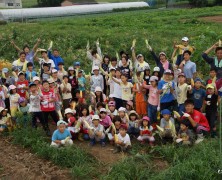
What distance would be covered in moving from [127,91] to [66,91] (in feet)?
4.76

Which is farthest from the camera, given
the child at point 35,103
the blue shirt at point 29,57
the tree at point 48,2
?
the tree at point 48,2

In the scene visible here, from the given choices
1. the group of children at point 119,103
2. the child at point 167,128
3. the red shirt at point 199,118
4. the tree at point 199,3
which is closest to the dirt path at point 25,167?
the group of children at point 119,103

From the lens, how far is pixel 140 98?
793cm

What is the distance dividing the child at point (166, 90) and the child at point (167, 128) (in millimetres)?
475

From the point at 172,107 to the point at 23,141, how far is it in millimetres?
3317

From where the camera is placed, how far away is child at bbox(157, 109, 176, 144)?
685 cm

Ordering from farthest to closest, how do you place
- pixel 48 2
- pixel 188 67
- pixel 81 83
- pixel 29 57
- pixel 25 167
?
pixel 48 2 → pixel 29 57 → pixel 81 83 → pixel 188 67 → pixel 25 167

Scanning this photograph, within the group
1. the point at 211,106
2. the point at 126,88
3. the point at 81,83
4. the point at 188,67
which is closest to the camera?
the point at 211,106

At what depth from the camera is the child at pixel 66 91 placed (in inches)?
316

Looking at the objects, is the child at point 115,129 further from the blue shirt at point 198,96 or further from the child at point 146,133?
the blue shirt at point 198,96

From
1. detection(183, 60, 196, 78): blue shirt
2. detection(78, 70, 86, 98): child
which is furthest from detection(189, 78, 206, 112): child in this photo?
detection(78, 70, 86, 98): child

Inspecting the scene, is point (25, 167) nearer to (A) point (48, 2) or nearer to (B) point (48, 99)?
(B) point (48, 99)

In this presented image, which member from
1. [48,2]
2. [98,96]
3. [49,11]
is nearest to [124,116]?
[98,96]

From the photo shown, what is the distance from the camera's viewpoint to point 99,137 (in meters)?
7.16
